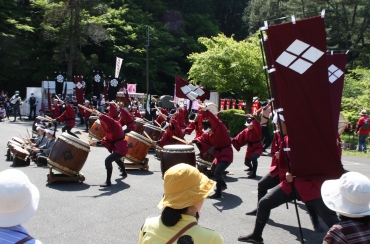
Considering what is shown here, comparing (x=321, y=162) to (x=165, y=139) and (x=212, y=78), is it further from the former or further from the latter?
(x=212, y=78)

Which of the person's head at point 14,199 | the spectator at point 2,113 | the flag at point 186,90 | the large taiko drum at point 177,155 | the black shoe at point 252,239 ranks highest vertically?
the flag at point 186,90

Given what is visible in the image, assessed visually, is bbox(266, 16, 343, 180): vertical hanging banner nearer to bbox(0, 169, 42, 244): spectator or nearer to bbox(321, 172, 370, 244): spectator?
bbox(321, 172, 370, 244): spectator

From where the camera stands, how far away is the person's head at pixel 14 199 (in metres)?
2.14

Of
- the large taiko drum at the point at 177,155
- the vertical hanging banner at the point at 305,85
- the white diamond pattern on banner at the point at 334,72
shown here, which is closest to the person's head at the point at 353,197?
the vertical hanging banner at the point at 305,85

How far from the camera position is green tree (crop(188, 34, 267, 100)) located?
19.8 m

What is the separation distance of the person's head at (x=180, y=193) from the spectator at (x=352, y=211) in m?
0.86

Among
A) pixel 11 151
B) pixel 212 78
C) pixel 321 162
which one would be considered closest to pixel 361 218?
pixel 321 162

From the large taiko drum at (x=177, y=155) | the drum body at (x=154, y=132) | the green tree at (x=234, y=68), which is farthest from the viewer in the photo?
the green tree at (x=234, y=68)

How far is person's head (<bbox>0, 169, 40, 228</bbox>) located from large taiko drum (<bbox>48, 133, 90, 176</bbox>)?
623 cm

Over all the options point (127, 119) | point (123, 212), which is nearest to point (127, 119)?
point (127, 119)

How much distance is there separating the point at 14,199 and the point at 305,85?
2.83 meters

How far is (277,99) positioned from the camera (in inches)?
164

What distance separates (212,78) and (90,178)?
1288 centimetres

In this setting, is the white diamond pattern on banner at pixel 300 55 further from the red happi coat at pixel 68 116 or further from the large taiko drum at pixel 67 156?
the red happi coat at pixel 68 116
